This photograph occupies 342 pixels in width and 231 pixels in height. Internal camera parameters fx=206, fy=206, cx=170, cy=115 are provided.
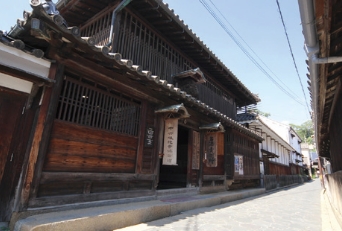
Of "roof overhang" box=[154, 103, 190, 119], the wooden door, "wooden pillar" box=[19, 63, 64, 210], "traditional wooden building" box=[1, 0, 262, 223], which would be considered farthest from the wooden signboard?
the wooden door

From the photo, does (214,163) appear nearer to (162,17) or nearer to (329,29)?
(162,17)

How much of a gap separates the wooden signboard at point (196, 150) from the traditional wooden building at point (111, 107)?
0.18 feet

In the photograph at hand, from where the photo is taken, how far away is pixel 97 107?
6.59 metres

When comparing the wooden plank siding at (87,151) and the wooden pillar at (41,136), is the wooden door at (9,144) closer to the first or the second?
the wooden pillar at (41,136)

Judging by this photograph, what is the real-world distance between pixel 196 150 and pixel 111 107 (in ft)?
19.1

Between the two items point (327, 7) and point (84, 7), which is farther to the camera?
point (84, 7)

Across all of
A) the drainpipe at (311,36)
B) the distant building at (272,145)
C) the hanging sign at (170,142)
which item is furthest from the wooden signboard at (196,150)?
the distant building at (272,145)

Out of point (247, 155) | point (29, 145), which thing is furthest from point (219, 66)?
point (29, 145)

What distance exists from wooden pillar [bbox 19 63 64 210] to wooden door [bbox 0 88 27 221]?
1.46 feet

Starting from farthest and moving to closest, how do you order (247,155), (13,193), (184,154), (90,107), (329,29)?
(247,155) → (184,154) → (90,107) → (13,193) → (329,29)

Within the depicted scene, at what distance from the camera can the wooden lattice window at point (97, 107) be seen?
5.98 m

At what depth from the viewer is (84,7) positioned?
9.20 m

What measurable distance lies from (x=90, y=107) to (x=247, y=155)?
14.6 meters

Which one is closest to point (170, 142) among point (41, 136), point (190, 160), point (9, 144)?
point (190, 160)
